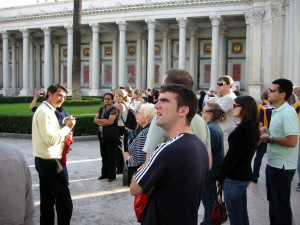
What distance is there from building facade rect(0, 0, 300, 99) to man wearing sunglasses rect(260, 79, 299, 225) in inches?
812

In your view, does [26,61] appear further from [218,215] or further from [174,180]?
[174,180]

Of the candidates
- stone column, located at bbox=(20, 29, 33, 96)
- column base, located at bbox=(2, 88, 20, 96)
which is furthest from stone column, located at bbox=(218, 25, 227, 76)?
column base, located at bbox=(2, 88, 20, 96)

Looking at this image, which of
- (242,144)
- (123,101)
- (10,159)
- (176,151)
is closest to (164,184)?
(176,151)

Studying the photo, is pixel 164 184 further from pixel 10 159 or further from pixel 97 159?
pixel 97 159

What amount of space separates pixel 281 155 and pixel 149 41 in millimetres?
→ 32686

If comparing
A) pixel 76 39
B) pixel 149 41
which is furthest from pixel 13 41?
pixel 76 39

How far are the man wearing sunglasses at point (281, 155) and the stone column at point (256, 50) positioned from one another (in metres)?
25.8

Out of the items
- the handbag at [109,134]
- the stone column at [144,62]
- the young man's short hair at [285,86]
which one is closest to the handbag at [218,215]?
the young man's short hair at [285,86]

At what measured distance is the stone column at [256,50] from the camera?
→ 29594 mm

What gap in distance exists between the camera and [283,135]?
462 cm

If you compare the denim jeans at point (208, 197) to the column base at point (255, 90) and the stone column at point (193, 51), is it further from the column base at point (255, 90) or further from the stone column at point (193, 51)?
the stone column at point (193, 51)

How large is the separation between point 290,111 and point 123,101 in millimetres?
4626

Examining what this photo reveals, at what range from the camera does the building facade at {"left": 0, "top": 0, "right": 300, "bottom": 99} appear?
2992cm

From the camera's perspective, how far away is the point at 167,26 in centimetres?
3984
